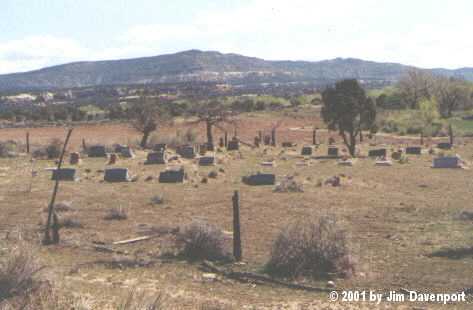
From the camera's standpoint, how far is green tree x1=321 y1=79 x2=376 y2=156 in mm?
45094

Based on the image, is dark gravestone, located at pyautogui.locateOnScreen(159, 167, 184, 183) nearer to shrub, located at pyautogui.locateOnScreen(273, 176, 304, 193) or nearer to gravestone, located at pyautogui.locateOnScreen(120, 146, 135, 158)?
shrub, located at pyautogui.locateOnScreen(273, 176, 304, 193)

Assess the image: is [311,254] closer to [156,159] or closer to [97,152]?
[156,159]

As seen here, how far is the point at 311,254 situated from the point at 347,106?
32.4 metres

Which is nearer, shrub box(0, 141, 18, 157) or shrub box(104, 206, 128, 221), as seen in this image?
shrub box(104, 206, 128, 221)

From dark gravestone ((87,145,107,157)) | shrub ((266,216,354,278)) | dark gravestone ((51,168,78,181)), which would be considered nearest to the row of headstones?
dark gravestone ((51,168,78,181))

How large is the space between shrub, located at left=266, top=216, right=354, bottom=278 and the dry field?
432mm

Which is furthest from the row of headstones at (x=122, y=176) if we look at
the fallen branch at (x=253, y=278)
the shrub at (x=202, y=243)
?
the fallen branch at (x=253, y=278)

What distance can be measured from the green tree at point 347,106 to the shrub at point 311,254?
3189cm

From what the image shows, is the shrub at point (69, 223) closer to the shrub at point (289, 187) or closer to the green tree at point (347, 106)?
the shrub at point (289, 187)

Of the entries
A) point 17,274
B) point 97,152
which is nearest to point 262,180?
point 97,152

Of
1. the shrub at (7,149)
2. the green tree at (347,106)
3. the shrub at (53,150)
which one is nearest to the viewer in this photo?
the shrub at (53,150)

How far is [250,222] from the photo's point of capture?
2020 centimetres

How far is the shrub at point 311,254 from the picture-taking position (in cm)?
1367

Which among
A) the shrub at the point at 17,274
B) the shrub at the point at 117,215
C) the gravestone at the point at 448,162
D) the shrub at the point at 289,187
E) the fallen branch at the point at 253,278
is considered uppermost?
the shrub at the point at 17,274
